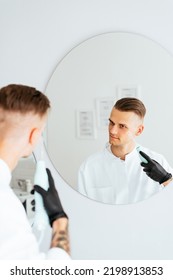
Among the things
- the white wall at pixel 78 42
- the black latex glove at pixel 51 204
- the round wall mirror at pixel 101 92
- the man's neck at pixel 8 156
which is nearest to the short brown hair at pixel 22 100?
the man's neck at pixel 8 156

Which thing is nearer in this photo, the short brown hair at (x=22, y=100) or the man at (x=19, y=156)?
the man at (x=19, y=156)

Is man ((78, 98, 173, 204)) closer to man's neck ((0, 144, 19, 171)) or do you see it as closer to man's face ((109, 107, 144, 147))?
man's face ((109, 107, 144, 147))

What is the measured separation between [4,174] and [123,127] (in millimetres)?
720

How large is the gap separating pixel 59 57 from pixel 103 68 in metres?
0.23

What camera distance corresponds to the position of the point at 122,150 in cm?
159

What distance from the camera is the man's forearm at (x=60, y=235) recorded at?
1063 mm

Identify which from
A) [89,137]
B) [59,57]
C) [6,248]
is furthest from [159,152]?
[6,248]

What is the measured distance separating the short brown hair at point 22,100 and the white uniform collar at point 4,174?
156 mm

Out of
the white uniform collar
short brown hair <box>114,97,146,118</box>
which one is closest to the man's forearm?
the white uniform collar

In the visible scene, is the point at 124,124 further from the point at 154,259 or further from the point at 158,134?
the point at 154,259

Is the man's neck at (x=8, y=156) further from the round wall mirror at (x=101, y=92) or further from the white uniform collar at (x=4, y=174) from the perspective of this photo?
the round wall mirror at (x=101, y=92)

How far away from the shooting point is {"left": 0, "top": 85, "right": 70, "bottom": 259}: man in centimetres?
92

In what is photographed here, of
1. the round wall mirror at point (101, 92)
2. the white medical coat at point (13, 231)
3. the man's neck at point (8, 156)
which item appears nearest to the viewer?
the white medical coat at point (13, 231)

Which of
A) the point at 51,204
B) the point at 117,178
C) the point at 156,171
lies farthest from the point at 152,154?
the point at 51,204
